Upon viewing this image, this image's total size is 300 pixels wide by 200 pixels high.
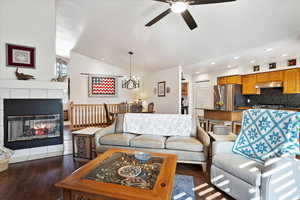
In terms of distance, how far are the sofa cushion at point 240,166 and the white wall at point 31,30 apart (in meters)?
3.62

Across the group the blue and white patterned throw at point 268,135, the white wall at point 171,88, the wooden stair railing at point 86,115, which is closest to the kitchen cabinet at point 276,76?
the white wall at point 171,88

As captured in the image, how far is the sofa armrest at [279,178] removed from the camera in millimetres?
1460

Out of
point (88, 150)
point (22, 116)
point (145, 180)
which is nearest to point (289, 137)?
point (145, 180)

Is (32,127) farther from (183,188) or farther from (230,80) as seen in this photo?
(230,80)

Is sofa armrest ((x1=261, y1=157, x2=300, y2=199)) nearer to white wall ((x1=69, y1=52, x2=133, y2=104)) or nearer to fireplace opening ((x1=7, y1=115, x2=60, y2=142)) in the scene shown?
fireplace opening ((x1=7, y1=115, x2=60, y2=142))

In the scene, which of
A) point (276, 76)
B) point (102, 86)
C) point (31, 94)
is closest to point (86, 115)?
point (102, 86)

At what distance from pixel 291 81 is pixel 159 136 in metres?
4.56

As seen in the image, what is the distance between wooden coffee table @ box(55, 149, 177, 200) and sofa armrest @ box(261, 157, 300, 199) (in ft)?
2.99

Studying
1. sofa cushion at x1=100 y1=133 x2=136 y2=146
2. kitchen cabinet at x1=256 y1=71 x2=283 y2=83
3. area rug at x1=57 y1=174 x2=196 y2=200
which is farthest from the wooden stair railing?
kitchen cabinet at x1=256 y1=71 x2=283 y2=83

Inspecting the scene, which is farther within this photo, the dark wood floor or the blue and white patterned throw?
the dark wood floor

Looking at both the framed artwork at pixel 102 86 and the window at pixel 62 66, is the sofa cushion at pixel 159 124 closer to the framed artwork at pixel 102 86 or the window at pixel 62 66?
the framed artwork at pixel 102 86

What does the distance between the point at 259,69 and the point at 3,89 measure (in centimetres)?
710

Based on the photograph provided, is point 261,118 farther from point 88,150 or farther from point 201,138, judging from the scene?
point 88,150

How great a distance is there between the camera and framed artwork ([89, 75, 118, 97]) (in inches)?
277
